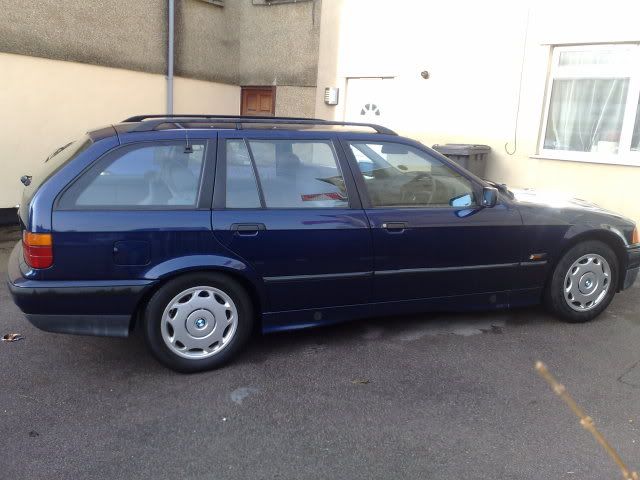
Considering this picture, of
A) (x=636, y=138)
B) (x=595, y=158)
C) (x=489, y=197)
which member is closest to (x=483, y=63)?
(x=595, y=158)

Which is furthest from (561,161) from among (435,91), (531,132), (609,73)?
(435,91)

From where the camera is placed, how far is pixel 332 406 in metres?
3.45

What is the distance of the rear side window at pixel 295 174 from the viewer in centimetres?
388

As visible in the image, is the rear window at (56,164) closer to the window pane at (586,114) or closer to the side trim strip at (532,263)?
the side trim strip at (532,263)

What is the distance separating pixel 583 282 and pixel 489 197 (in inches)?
47.7

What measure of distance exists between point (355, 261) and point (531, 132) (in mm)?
5053

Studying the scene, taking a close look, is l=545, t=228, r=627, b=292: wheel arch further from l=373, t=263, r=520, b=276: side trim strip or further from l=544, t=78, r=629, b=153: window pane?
l=544, t=78, r=629, b=153: window pane

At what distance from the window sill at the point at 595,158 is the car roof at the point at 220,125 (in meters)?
4.31

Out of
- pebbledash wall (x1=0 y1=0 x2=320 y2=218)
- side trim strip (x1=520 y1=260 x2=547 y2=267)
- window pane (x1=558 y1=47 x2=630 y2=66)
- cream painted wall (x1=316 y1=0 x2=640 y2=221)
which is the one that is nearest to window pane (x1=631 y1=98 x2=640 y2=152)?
cream painted wall (x1=316 y1=0 x2=640 y2=221)

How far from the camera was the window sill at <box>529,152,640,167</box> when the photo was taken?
7.29 m

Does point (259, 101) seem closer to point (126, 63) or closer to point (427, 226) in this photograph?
point (126, 63)

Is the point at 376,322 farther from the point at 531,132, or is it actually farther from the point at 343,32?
the point at 343,32

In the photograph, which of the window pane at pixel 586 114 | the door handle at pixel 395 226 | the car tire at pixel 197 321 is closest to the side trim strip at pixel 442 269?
the door handle at pixel 395 226

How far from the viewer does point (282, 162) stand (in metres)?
3.98
